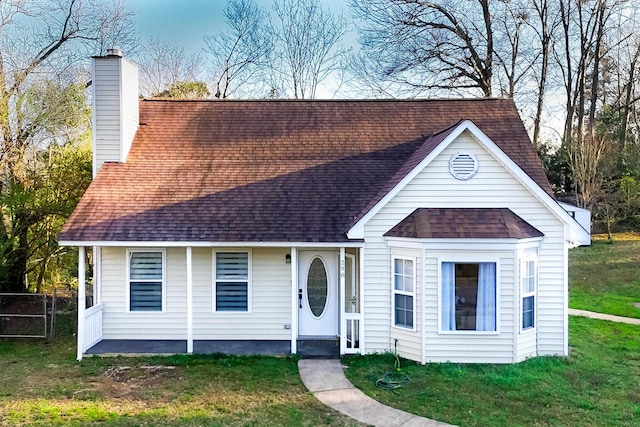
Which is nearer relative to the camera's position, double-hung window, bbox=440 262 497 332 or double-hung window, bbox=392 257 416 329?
double-hung window, bbox=440 262 497 332

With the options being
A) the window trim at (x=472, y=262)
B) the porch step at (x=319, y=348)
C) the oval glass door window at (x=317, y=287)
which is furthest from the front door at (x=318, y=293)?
the window trim at (x=472, y=262)

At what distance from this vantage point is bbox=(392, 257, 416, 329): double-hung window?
33.9 ft

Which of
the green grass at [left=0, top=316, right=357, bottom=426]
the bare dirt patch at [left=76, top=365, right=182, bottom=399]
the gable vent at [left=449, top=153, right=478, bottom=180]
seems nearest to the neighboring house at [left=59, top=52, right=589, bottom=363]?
the gable vent at [left=449, top=153, right=478, bottom=180]

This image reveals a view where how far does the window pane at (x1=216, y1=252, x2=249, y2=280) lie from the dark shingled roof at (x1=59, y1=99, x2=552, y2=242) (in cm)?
108

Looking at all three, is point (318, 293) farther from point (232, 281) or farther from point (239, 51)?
point (239, 51)

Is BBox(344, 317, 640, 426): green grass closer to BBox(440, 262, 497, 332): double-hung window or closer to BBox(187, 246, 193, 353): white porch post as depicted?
BBox(440, 262, 497, 332): double-hung window

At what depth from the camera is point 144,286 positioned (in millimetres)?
11836

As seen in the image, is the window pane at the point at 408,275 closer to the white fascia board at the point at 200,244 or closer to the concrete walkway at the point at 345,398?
the white fascia board at the point at 200,244

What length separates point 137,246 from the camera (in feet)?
35.9

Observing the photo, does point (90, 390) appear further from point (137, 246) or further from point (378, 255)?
point (378, 255)

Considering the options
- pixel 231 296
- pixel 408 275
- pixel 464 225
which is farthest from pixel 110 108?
pixel 464 225

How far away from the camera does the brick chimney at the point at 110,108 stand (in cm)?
1251

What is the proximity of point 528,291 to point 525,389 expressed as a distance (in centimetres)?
236

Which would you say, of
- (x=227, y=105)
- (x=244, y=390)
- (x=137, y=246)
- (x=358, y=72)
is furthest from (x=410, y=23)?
(x=244, y=390)
